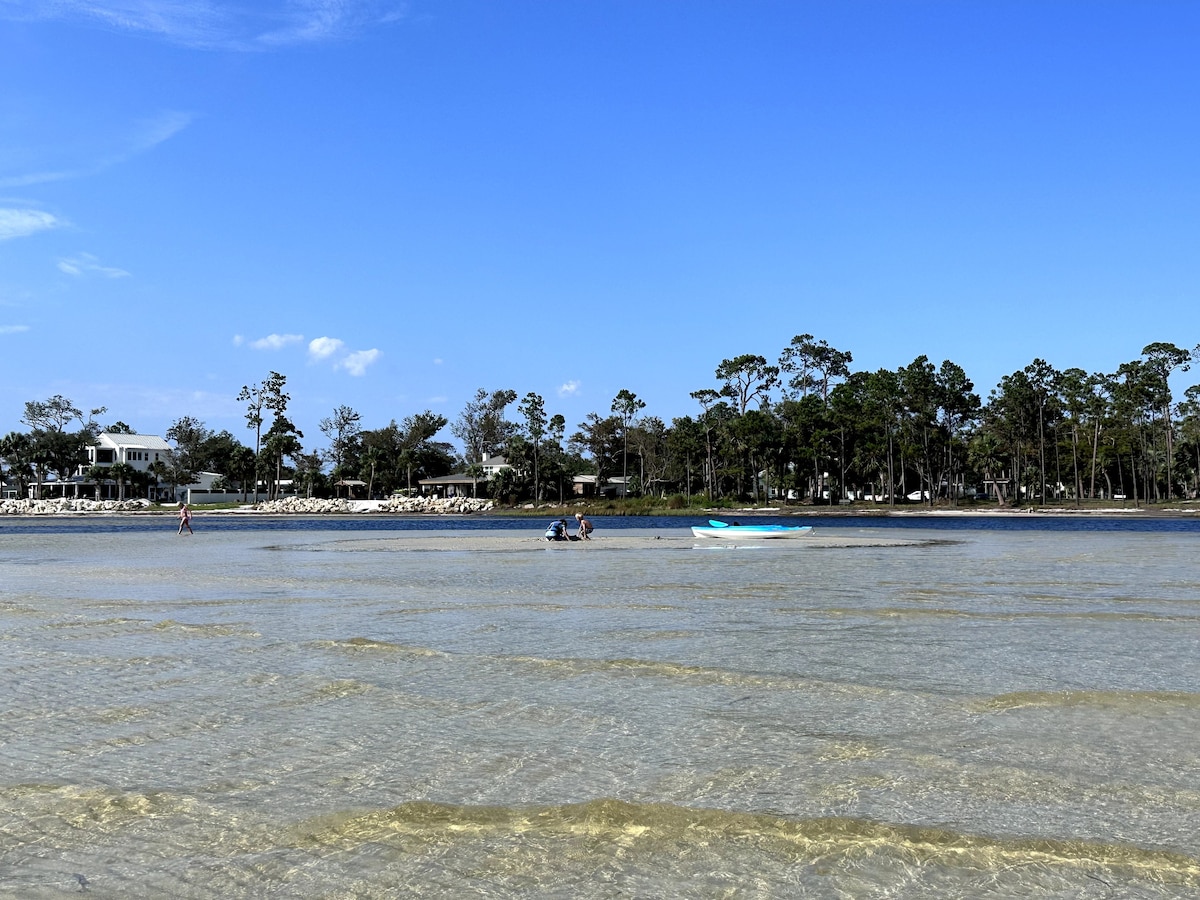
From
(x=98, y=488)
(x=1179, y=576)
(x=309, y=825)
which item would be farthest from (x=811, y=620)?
(x=98, y=488)

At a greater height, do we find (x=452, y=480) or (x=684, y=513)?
(x=452, y=480)

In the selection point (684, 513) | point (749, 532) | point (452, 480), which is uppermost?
point (452, 480)

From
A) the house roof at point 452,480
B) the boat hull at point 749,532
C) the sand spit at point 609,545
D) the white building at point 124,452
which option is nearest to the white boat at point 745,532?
the boat hull at point 749,532

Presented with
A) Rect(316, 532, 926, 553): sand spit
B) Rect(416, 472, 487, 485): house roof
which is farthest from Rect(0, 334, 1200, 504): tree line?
Rect(316, 532, 926, 553): sand spit

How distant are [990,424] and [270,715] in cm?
12479

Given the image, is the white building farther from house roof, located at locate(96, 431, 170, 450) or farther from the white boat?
the white boat

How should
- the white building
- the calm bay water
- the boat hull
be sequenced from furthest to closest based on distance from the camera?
the white building → the boat hull → the calm bay water

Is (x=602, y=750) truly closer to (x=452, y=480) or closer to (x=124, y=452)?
(x=452, y=480)

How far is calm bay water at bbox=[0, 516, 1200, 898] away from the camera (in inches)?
249

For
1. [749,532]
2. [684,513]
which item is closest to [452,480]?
[684,513]

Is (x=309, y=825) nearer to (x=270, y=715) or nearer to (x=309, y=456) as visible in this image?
(x=270, y=715)

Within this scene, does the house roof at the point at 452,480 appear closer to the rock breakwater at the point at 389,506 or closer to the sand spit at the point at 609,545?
the rock breakwater at the point at 389,506

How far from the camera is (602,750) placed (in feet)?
30.2

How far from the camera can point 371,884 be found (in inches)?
239
